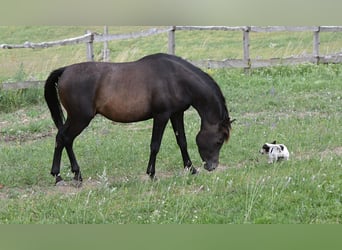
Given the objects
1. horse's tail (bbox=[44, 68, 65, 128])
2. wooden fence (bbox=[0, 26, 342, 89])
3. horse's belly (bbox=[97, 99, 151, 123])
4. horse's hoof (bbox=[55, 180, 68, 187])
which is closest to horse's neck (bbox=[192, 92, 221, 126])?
horse's belly (bbox=[97, 99, 151, 123])

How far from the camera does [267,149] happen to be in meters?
6.79

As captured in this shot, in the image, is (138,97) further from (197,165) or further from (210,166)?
(197,165)

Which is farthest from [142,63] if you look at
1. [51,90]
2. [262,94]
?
[262,94]

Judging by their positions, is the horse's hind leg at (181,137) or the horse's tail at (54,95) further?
the horse's hind leg at (181,137)

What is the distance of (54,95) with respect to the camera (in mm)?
6301

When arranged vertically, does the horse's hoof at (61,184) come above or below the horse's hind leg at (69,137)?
below

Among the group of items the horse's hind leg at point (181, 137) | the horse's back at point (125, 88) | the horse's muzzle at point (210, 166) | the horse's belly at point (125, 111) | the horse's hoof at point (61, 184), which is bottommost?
the horse's hoof at point (61, 184)

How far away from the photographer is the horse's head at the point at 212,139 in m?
6.31

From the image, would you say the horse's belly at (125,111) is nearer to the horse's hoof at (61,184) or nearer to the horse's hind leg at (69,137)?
the horse's hind leg at (69,137)

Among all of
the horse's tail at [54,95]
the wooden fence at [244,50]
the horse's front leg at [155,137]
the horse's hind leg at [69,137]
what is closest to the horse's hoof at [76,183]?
the horse's hind leg at [69,137]

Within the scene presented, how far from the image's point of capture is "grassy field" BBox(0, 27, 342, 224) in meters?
4.27

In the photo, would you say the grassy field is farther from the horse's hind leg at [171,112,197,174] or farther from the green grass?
the horse's hind leg at [171,112,197,174]

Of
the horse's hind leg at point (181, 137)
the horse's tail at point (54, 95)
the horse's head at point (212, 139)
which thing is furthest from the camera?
the horse's hind leg at point (181, 137)

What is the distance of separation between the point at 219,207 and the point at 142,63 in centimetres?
258
